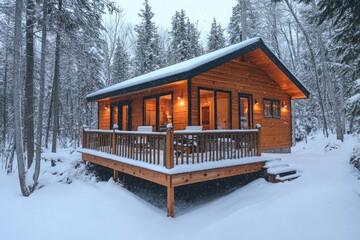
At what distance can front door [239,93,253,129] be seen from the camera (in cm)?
1075

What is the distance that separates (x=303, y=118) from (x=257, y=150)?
A: 66.1ft

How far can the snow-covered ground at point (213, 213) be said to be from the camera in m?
4.41

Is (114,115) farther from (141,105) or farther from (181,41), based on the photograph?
(181,41)

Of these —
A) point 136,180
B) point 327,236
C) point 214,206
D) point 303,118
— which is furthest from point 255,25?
point 327,236

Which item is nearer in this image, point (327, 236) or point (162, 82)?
point (327, 236)

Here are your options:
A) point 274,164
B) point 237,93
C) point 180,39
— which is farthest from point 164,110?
point 180,39

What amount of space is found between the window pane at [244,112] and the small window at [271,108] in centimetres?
137

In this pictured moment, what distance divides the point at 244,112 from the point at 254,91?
3.79ft

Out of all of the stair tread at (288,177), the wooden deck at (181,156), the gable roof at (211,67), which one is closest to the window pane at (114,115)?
the gable roof at (211,67)

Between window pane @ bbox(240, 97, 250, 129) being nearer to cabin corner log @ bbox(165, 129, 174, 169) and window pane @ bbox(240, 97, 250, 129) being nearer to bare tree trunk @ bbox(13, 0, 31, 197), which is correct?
cabin corner log @ bbox(165, 129, 174, 169)

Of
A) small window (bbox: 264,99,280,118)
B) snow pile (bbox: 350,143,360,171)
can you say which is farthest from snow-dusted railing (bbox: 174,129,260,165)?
small window (bbox: 264,99,280,118)

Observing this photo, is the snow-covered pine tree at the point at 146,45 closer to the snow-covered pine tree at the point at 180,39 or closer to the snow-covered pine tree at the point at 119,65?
the snow-covered pine tree at the point at 119,65

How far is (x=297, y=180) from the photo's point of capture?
6.71m

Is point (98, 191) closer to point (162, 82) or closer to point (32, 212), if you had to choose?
point (32, 212)
